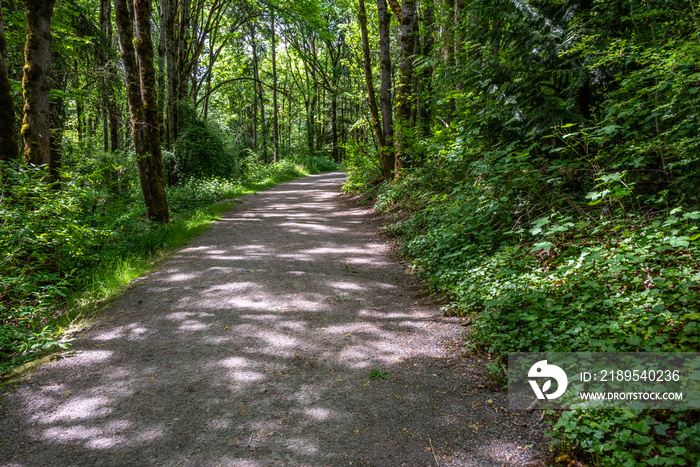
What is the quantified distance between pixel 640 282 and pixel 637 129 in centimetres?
252

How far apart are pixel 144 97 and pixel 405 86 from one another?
7283mm

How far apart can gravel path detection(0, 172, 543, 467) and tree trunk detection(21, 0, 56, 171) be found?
3458 millimetres

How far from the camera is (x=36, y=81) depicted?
623 cm

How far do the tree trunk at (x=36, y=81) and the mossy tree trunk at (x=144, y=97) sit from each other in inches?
59.1

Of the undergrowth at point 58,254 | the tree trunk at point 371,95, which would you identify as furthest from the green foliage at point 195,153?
the tree trunk at point 371,95

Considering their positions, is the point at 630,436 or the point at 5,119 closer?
the point at 630,436

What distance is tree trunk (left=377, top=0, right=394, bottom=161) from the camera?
11.5 meters

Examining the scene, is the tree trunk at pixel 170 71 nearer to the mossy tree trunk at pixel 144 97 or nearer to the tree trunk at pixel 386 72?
the mossy tree trunk at pixel 144 97

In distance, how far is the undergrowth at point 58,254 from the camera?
3963 mm

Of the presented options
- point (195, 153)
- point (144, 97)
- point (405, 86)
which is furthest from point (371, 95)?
point (144, 97)

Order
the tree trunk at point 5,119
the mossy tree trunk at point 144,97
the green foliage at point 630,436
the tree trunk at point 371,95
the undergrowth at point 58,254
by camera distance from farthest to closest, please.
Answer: the tree trunk at point 371,95 → the mossy tree trunk at point 144,97 → the tree trunk at point 5,119 → the undergrowth at point 58,254 → the green foliage at point 630,436

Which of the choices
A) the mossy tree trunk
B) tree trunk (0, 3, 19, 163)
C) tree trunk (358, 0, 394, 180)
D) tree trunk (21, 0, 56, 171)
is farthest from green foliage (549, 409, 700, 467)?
tree trunk (358, 0, 394, 180)

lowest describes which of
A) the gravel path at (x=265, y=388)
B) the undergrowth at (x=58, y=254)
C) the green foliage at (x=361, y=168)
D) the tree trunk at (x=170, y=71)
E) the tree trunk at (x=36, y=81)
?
the gravel path at (x=265, y=388)

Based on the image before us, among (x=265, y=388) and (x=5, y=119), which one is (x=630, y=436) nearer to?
(x=265, y=388)
